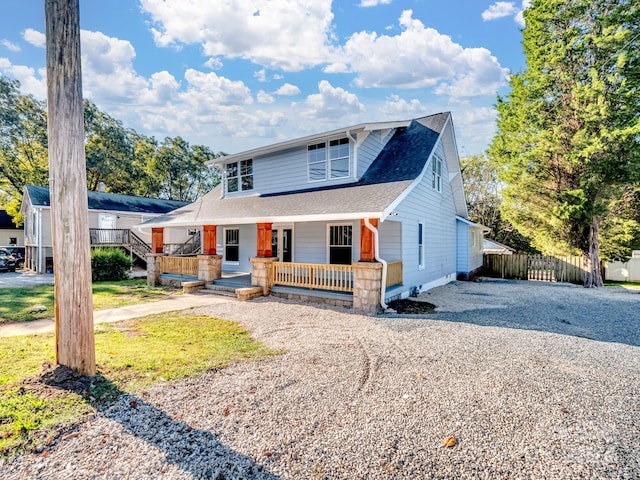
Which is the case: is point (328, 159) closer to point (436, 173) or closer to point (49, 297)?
point (436, 173)

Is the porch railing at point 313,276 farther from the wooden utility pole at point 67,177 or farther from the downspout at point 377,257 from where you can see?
the wooden utility pole at point 67,177

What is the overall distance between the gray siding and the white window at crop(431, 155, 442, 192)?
0.25 m

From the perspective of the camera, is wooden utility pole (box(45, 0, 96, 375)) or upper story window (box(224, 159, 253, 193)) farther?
upper story window (box(224, 159, 253, 193))

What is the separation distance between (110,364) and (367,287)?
541 centimetres

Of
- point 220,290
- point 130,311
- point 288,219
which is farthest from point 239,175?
point 130,311

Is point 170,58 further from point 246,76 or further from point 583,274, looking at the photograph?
point 583,274

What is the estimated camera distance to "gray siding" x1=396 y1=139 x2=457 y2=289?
33.8 ft

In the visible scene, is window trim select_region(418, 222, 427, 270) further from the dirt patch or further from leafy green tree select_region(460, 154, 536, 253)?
leafy green tree select_region(460, 154, 536, 253)

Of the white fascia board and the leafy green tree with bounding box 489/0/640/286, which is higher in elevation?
the leafy green tree with bounding box 489/0/640/286

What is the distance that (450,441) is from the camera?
2811mm

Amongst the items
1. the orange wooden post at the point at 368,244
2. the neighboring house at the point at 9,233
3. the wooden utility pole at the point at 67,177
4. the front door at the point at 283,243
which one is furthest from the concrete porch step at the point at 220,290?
the neighboring house at the point at 9,233

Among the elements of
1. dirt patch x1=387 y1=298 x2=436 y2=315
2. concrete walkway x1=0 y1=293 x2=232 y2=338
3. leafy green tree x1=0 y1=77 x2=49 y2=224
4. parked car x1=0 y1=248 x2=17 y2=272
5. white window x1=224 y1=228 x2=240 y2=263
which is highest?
leafy green tree x1=0 y1=77 x2=49 y2=224

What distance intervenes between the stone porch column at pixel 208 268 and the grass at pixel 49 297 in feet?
3.42

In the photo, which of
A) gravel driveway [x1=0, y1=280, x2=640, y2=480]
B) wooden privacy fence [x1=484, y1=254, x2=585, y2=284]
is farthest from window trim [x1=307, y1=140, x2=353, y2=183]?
wooden privacy fence [x1=484, y1=254, x2=585, y2=284]
